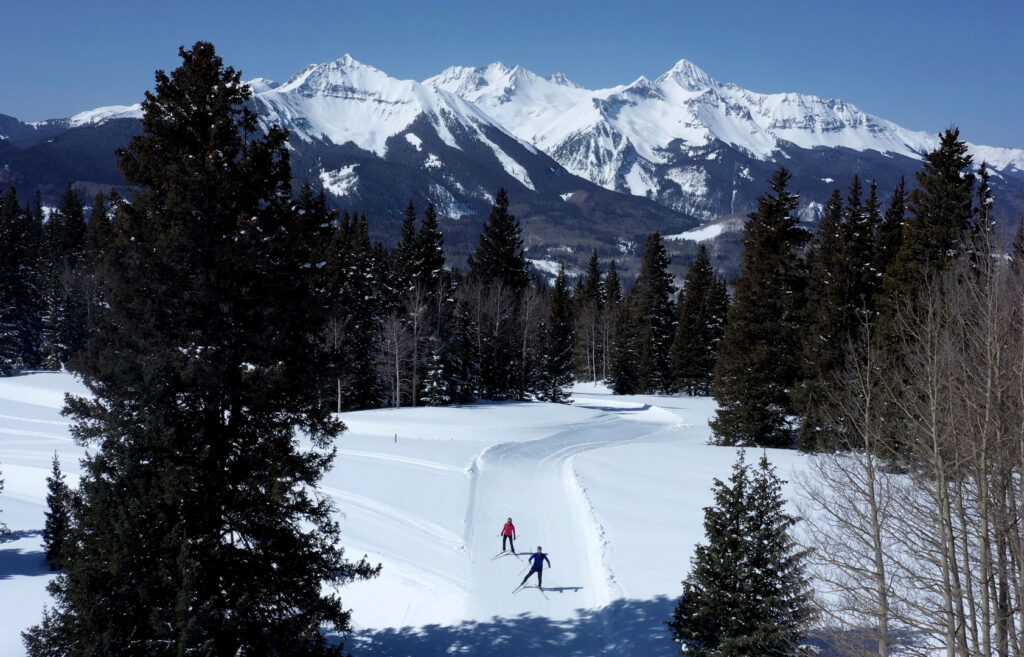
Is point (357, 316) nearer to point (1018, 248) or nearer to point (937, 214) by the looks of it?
Answer: point (937, 214)

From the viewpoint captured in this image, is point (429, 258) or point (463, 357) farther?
point (429, 258)

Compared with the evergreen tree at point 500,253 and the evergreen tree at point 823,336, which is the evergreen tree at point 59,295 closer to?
the evergreen tree at point 500,253

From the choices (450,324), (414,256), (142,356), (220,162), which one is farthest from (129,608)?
(414,256)

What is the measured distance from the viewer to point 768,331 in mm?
32000

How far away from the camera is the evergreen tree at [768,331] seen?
31.7 m

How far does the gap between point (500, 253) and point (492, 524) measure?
43.3 metres

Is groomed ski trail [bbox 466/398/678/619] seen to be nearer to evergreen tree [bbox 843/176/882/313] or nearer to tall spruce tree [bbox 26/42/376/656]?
tall spruce tree [bbox 26/42/376/656]

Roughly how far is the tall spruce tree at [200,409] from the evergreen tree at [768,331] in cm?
2529

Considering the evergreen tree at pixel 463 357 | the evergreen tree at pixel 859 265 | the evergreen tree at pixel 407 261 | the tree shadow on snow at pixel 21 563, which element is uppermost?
the evergreen tree at pixel 407 261

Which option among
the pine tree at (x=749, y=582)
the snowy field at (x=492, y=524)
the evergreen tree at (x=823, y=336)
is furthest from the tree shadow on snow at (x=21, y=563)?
the evergreen tree at (x=823, y=336)

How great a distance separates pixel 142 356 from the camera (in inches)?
387

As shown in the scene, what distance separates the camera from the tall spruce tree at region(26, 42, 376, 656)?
9.21m

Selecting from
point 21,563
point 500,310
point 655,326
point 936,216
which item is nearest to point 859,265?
point 936,216

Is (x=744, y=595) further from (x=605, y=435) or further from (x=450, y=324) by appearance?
(x=450, y=324)
